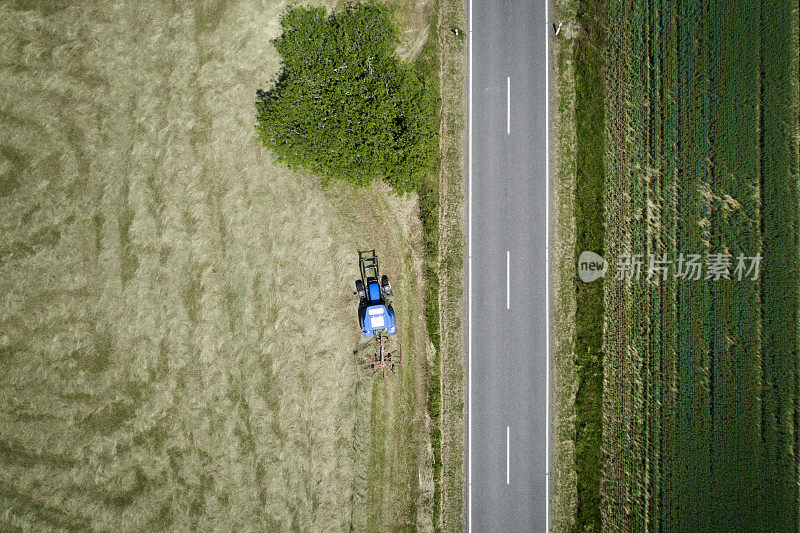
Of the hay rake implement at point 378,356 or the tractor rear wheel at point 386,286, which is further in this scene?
the hay rake implement at point 378,356

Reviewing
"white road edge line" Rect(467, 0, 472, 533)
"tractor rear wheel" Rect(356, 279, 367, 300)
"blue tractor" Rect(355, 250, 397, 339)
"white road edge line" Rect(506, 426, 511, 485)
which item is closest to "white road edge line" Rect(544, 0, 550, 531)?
"white road edge line" Rect(506, 426, 511, 485)

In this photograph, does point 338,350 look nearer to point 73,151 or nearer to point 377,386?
point 377,386

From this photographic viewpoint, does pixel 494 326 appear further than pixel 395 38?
Yes

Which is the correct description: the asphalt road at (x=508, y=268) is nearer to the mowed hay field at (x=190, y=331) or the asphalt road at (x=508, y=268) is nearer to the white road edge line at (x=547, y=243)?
the white road edge line at (x=547, y=243)

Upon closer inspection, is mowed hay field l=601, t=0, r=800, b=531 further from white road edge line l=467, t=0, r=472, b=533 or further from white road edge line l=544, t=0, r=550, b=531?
white road edge line l=467, t=0, r=472, b=533

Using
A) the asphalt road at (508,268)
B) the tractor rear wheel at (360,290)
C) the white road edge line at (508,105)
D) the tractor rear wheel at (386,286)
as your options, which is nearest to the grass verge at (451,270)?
the asphalt road at (508,268)

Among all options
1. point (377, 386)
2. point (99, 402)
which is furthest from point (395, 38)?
point (99, 402)
